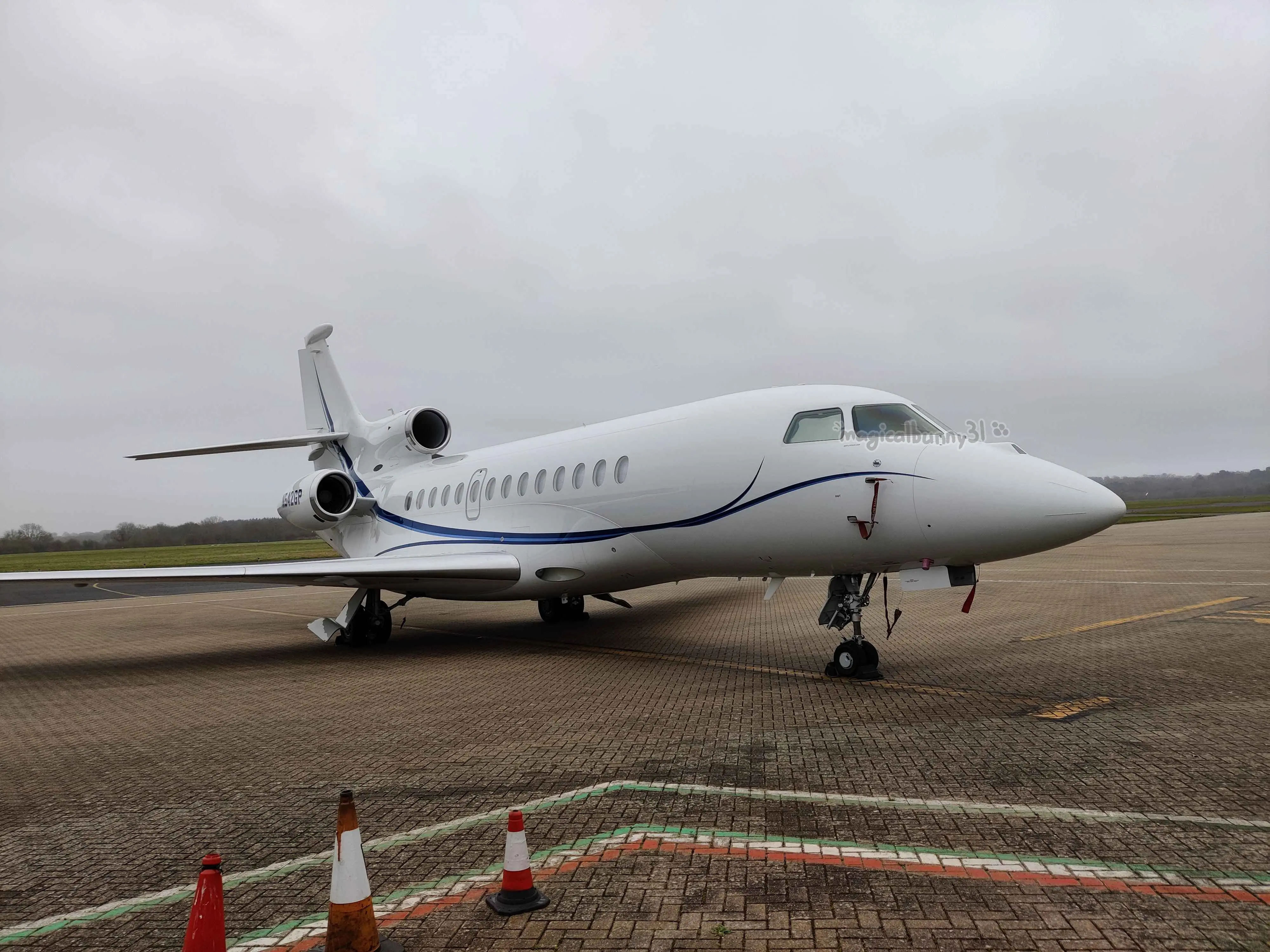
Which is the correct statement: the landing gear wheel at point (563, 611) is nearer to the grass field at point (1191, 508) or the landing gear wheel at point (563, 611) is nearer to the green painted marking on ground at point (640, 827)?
the green painted marking on ground at point (640, 827)

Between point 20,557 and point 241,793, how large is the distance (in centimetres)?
8741

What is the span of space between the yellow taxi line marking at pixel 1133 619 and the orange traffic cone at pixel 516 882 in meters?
9.34

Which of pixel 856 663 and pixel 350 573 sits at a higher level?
pixel 350 573

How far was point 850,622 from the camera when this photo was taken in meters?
9.10

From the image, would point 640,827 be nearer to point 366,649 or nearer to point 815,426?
point 815,426

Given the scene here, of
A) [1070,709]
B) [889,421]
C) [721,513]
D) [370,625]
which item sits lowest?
[1070,709]

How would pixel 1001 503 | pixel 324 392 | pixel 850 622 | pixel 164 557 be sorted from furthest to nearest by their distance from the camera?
1. pixel 164 557
2. pixel 324 392
3. pixel 850 622
4. pixel 1001 503

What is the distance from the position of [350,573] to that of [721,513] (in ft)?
20.1

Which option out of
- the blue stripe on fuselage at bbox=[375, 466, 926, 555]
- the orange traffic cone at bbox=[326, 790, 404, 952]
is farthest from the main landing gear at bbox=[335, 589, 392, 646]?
the orange traffic cone at bbox=[326, 790, 404, 952]

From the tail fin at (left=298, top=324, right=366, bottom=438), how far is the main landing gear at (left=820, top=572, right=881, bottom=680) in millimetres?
13795

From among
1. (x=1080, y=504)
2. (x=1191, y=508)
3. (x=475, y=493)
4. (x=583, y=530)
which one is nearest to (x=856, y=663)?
(x=1080, y=504)

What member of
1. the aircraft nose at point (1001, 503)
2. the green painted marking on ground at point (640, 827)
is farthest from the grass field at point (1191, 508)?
the green painted marking on ground at point (640, 827)

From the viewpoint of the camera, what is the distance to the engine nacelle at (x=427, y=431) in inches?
700

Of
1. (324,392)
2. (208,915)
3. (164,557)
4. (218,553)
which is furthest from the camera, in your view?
(218,553)
